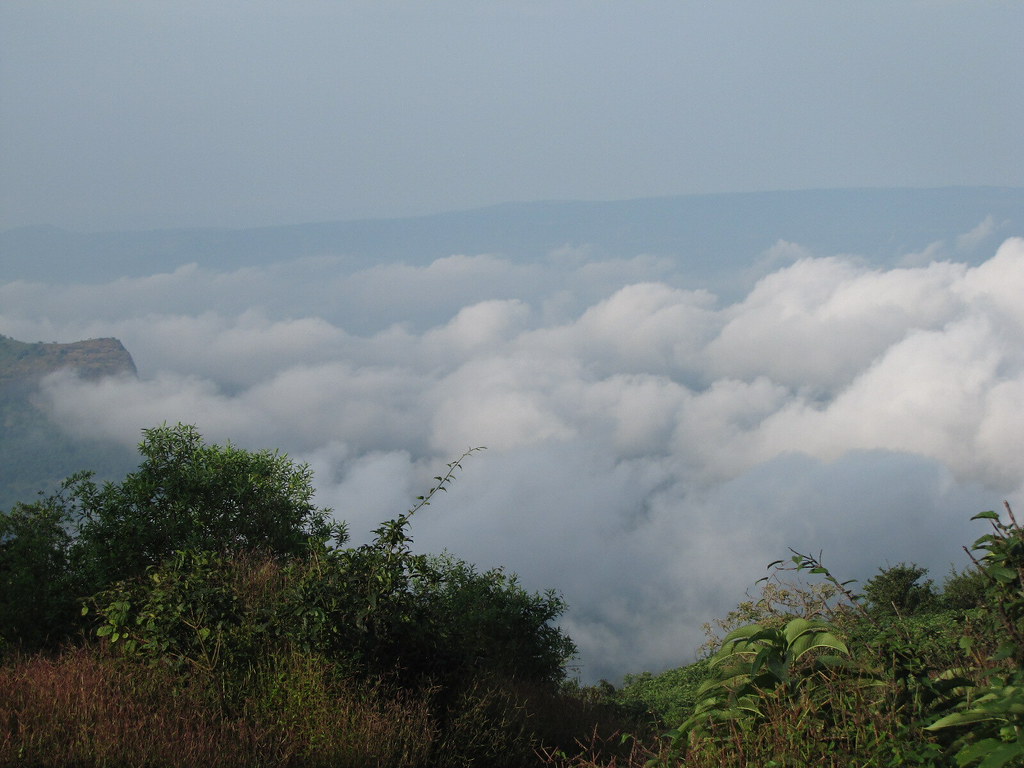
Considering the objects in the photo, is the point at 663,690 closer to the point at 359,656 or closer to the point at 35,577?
the point at 35,577

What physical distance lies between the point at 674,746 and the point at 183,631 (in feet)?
17.8

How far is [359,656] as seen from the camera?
7.88 metres

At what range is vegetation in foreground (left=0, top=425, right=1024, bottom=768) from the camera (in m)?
4.07

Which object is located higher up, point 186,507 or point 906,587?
point 186,507

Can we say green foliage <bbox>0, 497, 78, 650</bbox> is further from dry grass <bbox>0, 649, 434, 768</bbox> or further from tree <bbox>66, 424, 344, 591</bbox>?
dry grass <bbox>0, 649, 434, 768</bbox>

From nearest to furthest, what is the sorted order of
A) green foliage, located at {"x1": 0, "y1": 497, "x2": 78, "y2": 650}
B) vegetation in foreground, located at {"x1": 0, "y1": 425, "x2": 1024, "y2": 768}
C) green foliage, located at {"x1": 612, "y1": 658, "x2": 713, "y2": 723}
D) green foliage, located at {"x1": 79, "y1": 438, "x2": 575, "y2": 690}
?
vegetation in foreground, located at {"x1": 0, "y1": 425, "x2": 1024, "y2": 768}, green foliage, located at {"x1": 79, "y1": 438, "x2": 575, "y2": 690}, green foliage, located at {"x1": 0, "y1": 497, "x2": 78, "y2": 650}, green foliage, located at {"x1": 612, "y1": 658, "x2": 713, "y2": 723}

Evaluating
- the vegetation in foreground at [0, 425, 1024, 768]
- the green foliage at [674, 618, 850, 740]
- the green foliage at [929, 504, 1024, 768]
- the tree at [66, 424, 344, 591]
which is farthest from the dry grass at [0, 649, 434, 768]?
the tree at [66, 424, 344, 591]

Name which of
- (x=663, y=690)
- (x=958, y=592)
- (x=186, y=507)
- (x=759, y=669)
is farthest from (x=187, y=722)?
(x=958, y=592)

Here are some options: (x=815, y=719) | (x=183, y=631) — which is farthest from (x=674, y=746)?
(x=183, y=631)

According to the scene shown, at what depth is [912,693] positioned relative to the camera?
4.12 m

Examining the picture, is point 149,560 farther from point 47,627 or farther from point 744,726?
point 744,726

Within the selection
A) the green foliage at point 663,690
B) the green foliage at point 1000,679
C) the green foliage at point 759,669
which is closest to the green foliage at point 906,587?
the green foliage at point 663,690

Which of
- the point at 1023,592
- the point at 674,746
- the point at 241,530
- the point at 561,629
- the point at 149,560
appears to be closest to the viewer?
the point at 1023,592

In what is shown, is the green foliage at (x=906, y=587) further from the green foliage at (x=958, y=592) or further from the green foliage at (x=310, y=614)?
the green foliage at (x=310, y=614)
